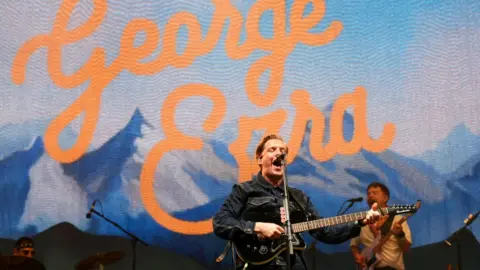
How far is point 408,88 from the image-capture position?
6.10m

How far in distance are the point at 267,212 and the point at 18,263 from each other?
2.49 meters

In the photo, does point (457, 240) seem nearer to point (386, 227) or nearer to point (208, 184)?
point (386, 227)

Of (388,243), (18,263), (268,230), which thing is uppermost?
(268,230)

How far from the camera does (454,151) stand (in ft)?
19.8

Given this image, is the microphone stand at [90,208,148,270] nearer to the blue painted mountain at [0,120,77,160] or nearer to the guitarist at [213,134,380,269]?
the blue painted mountain at [0,120,77,160]

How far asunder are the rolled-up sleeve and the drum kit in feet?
6.53

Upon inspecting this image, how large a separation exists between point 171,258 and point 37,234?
1.17 metres

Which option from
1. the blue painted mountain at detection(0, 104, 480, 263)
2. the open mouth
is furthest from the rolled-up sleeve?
the blue painted mountain at detection(0, 104, 480, 263)

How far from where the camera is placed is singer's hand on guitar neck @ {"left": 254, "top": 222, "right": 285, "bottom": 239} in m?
3.91

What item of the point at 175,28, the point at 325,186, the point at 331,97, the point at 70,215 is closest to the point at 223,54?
the point at 175,28

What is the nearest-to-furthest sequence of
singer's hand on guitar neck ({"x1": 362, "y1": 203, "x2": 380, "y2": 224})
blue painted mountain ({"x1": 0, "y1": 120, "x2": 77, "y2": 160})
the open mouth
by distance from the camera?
1. singer's hand on guitar neck ({"x1": 362, "y1": 203, "x2": 380, "y2": 224})
2. the open mouth
3. blue painted mountain ({"x1": 0, "y1": 120, "x2": 77, "y2": 160})

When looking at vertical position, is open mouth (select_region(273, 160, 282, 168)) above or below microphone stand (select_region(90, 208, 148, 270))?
above

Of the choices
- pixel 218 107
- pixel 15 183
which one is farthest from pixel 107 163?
pixel 218 107

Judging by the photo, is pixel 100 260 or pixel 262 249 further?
pixel 100 260
